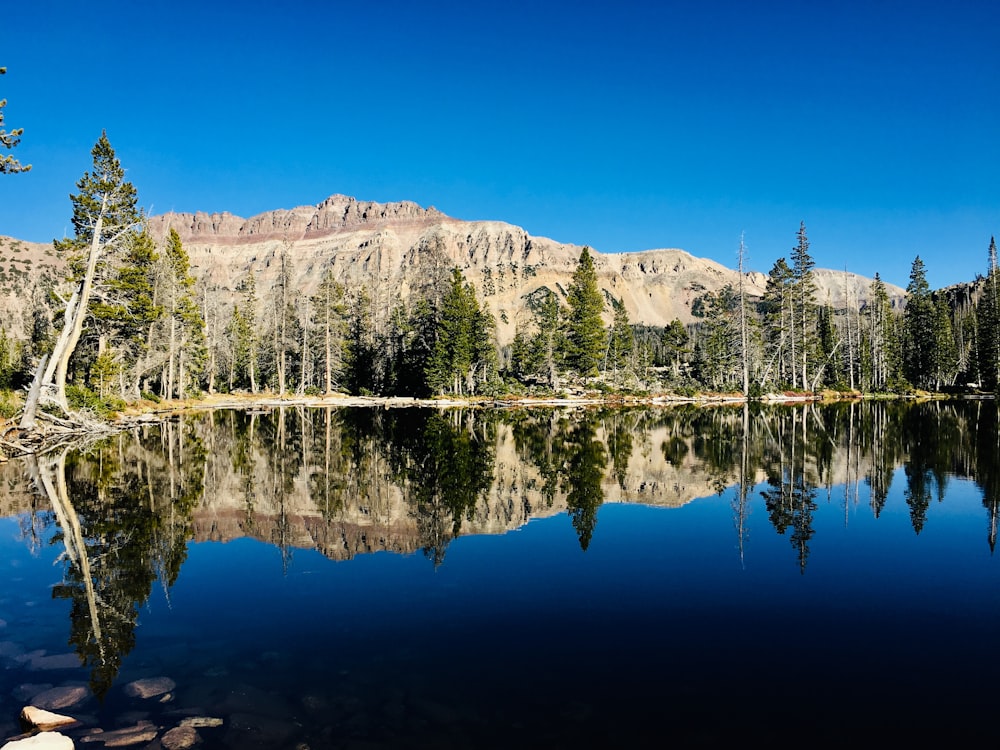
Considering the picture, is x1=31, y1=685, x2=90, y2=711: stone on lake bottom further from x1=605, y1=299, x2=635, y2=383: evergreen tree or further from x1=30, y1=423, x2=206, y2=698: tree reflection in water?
x1=605, y1=299, x2=635, y2=383: evergreen tree

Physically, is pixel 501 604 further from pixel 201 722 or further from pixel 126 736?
pixel 126 736

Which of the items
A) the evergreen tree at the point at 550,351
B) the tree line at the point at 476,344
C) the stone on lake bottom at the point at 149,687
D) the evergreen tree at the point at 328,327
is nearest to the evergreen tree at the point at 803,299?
the tree line at the point at 476,344

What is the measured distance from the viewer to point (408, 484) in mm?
18156

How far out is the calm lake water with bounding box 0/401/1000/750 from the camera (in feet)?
20.6

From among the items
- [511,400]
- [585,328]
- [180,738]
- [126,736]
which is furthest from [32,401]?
[585,328]

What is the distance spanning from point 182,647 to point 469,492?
9782 mm

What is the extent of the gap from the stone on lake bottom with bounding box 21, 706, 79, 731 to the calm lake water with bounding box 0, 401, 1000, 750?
0.39 ft

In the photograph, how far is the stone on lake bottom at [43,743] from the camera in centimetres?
536

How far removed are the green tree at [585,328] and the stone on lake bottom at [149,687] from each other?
66.8 meters

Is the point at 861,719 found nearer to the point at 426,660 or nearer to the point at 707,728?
the point at 707,728

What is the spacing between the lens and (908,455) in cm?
2425

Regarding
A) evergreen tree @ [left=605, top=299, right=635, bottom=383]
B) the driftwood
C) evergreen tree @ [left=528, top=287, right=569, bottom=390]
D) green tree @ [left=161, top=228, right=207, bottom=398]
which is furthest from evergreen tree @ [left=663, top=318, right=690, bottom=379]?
the driftwood

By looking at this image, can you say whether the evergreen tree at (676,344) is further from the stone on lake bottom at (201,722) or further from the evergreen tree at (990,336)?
the stone on lake bottom at (201,722)

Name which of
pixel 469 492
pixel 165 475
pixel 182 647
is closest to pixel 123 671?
pixel 182 647
